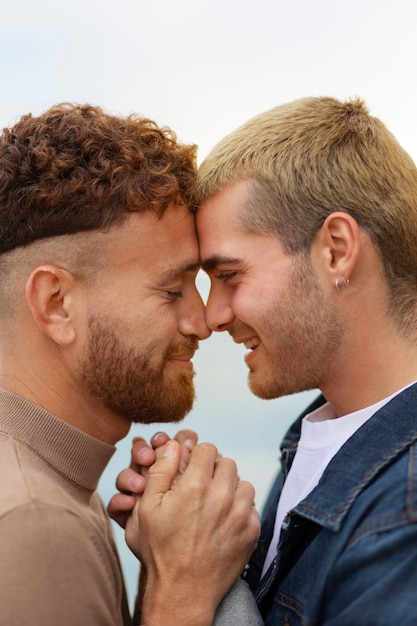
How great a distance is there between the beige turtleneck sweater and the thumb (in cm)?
20

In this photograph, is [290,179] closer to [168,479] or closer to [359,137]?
[359,137]

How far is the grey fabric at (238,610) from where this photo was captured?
2114 mm

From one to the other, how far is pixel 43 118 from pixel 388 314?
127 cm

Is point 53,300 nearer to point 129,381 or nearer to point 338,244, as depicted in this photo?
point 129,381

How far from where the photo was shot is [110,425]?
2.59 meters

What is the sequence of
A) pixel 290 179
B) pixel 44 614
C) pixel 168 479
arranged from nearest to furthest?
pixel 44 614
pixel 168 479
pixel 290 179

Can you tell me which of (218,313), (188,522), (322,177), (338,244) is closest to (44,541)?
(188,522)

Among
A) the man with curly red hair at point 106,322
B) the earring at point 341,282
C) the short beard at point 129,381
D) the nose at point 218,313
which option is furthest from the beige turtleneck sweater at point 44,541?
the earring at point 341,282

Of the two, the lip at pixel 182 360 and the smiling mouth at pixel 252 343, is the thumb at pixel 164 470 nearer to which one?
the lip at pixel 182 360

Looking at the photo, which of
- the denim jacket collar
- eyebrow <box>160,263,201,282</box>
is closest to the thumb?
the denim jacket collar

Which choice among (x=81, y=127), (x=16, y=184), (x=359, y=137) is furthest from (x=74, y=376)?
(x=359, y=137)

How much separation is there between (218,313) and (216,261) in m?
0.18

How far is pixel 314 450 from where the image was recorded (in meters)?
2.53

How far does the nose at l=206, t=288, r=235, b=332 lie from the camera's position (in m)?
2.63
